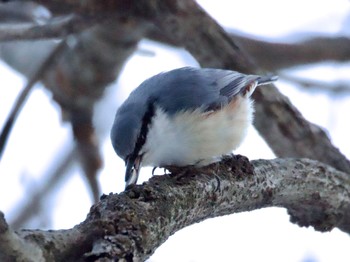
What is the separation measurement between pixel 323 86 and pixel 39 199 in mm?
1485

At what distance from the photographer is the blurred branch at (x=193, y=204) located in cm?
134

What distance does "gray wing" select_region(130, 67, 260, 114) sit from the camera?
2412 mm

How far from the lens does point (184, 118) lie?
92.7 inches

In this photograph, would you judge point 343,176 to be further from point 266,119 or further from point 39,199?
point 39,199

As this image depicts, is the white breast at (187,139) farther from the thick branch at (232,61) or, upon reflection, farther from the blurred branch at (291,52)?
the blurred branch at (291,52)

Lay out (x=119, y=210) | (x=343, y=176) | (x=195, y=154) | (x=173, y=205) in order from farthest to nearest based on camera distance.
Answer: (x=343, y=176), (x=195, y=154), (x=173, y=205), (x=119, y=210)

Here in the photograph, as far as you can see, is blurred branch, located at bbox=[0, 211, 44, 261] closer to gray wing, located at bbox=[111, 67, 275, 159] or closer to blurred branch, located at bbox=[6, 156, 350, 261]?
blurred branch, located at bbox=[6, 156, 350, 261]

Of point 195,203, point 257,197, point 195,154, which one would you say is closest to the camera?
point 195,203

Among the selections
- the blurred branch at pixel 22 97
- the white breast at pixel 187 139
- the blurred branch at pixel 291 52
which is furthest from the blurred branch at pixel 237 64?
the blurred branch at pixel 291 52

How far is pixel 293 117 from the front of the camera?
254 centimetres

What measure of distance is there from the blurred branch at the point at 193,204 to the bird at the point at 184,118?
193mm

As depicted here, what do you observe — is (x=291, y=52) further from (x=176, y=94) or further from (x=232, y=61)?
(x=176, y=94)

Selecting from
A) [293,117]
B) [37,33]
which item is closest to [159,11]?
[37,33]

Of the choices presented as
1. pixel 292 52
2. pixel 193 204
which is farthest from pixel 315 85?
pixel 193 204
